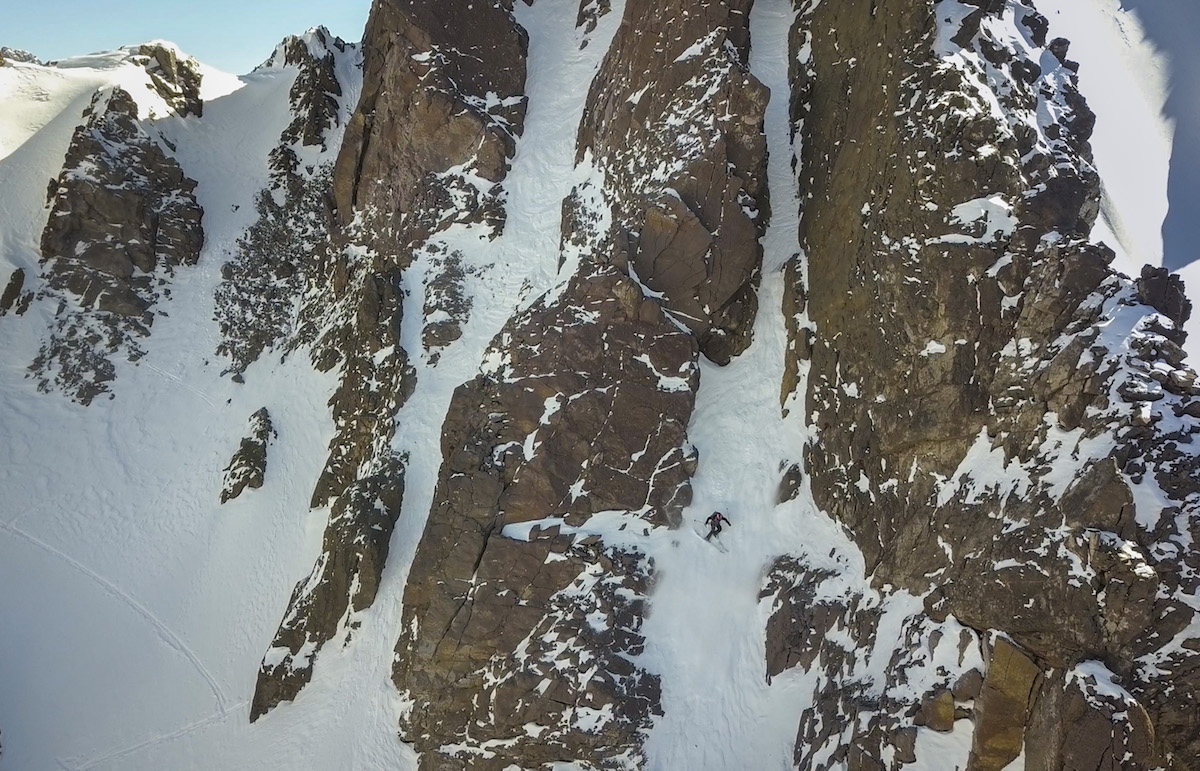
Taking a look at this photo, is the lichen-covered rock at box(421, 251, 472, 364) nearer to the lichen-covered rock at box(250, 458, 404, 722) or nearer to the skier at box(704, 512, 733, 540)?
the lichen-covered rock at box(250, 458, 404, 722)

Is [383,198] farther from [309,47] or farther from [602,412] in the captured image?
[602,412]

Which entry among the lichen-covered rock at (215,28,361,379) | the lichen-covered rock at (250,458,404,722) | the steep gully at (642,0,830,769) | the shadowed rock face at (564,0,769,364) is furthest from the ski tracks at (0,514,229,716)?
the shadowed rock face at (564,0,769,364)

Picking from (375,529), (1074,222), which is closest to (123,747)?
(375,529)

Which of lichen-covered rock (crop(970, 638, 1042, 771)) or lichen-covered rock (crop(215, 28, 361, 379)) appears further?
lichen-covered rock (crop(215, 28, 361, 379))

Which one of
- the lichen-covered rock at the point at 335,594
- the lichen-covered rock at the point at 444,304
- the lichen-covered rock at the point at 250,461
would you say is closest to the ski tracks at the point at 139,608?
the lichen-covered rock at the point at 335,594

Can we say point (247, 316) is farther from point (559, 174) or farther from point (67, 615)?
point (559, 174)

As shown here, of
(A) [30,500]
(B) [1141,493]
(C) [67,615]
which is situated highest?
(A) [30,500]
